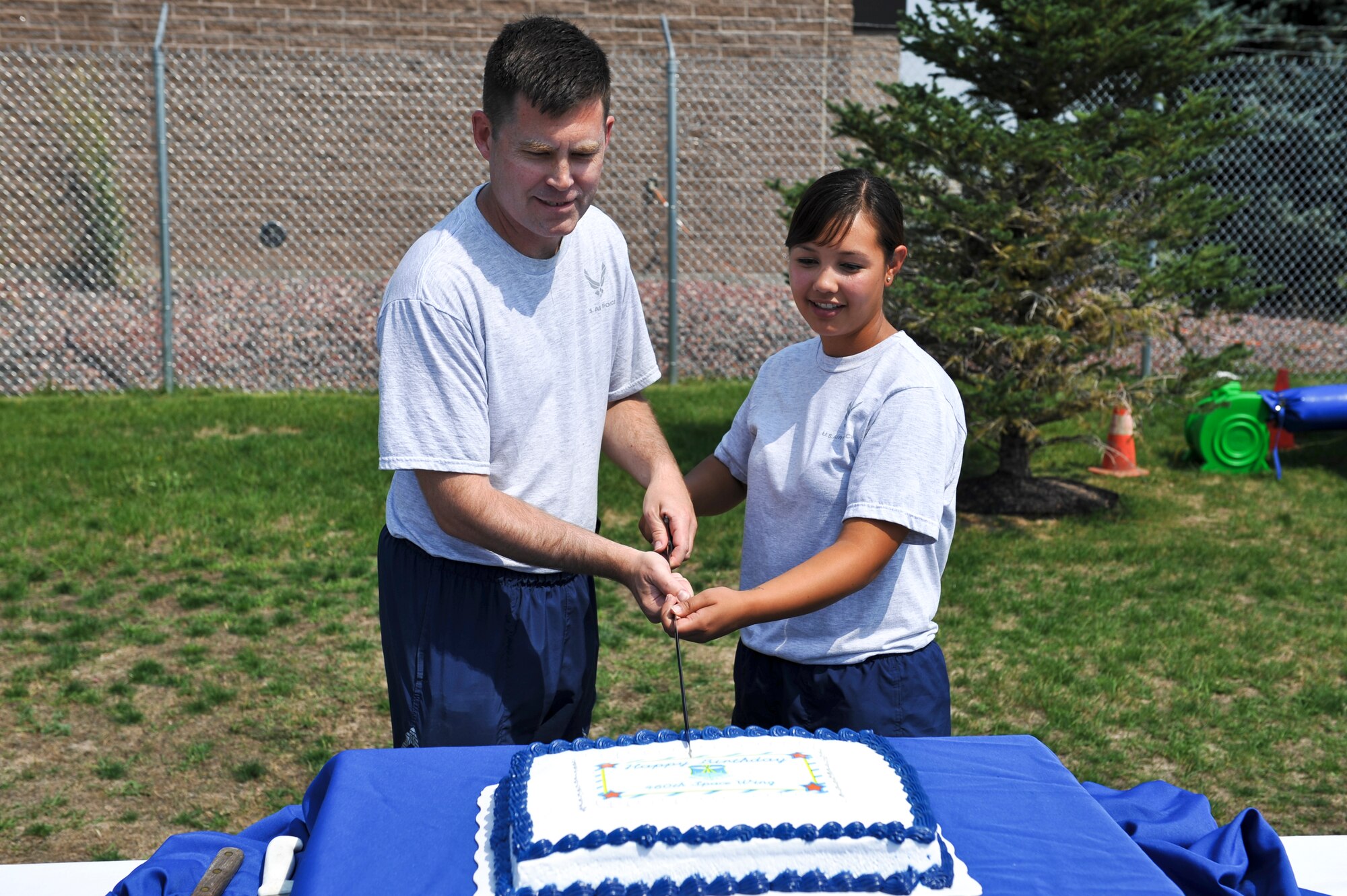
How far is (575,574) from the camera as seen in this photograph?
2.61 metres

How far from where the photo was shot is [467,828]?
1.84 metres

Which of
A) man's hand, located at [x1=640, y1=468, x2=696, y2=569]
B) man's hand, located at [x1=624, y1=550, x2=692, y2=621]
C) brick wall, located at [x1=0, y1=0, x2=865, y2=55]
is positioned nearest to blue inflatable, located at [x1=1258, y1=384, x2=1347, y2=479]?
brick wall, located at [x1=0, y1=0, x2=865, y2=55]

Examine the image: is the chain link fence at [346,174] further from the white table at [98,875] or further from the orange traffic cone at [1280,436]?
the white table at [98,875]

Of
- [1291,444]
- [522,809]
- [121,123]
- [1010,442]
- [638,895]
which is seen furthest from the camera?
[121,123]

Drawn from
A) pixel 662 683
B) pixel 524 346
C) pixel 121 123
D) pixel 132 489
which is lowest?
pixel 662 683

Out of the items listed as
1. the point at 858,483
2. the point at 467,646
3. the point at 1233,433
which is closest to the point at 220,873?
the point at 467,646

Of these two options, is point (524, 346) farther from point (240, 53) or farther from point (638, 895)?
point (240, 53)

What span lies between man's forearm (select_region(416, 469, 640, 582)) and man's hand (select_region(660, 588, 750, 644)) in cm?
17

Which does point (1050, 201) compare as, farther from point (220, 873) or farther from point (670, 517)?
point (220, 873)

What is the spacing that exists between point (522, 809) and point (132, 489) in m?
5.99

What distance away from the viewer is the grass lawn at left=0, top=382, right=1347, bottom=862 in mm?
4000

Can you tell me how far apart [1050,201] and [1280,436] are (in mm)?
3111

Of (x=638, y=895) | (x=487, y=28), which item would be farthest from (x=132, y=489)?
(x=487, y=28)

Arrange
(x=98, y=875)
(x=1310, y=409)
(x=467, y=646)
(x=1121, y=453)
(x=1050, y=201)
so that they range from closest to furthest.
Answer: (x=98, y=875) < (x=467, y=646) < (x=1050, y=201) < (x=1310, y=409) < (x=1121, y=453)
